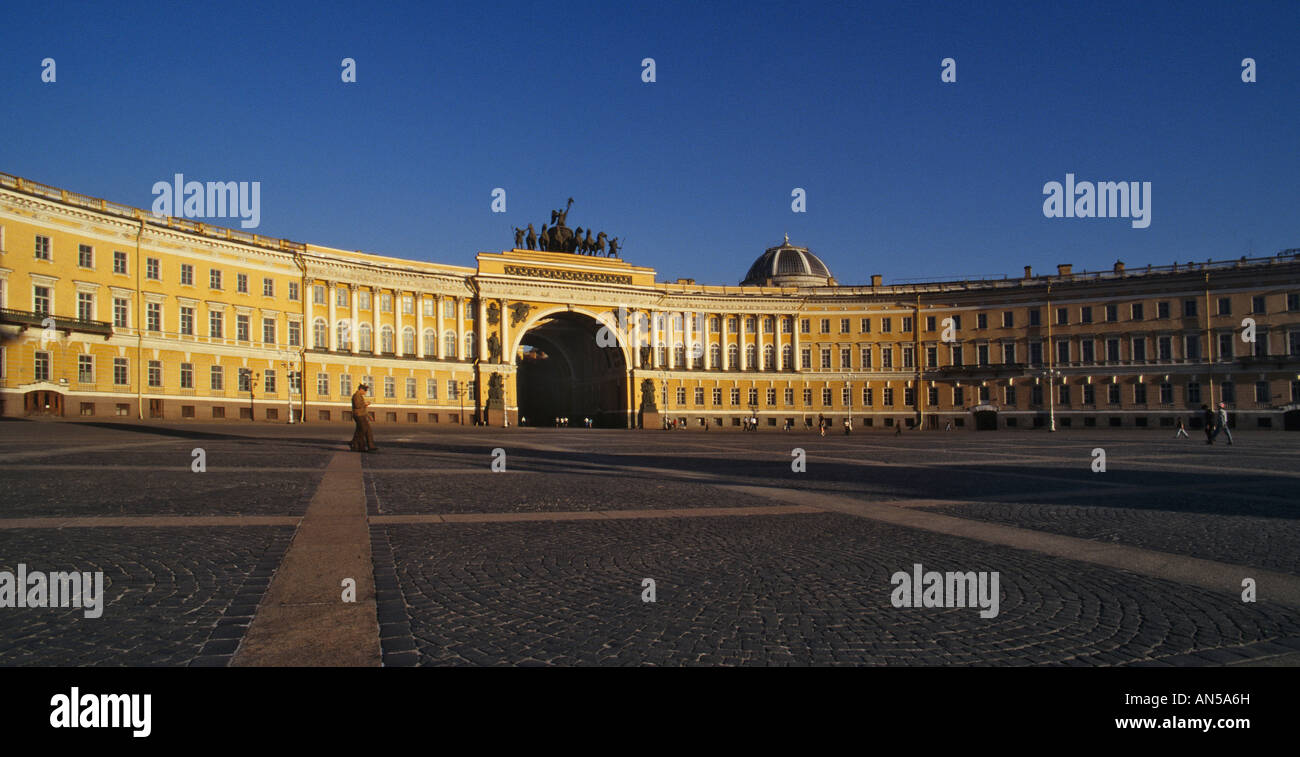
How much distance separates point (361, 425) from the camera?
22.2m

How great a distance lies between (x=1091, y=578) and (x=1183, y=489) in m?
9.65

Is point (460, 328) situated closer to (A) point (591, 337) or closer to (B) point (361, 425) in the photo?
(A) point (591, 337)

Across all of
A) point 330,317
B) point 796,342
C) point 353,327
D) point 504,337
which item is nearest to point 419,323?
point 353,327

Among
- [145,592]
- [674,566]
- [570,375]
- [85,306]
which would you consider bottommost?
[674,566]

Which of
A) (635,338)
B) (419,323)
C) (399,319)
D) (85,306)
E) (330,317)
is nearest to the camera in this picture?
(85,306)

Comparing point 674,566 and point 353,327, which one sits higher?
point 353,327

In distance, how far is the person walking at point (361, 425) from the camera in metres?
21.9

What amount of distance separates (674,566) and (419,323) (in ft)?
214

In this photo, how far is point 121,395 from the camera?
48719 mm

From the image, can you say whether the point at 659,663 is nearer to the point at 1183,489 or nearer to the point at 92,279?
the point at 1183,489

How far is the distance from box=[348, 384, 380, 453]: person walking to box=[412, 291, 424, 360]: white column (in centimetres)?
4722

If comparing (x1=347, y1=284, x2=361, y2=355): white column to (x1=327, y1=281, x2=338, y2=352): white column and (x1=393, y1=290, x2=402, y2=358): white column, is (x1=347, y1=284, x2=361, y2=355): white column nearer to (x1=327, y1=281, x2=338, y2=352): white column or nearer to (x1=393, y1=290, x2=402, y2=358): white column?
(x1=327, y1=281, x2=338, y2=352): white column

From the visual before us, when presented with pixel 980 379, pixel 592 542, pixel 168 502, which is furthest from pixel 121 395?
pixel 980 379

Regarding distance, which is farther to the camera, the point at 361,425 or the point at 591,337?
the point at 591,337
